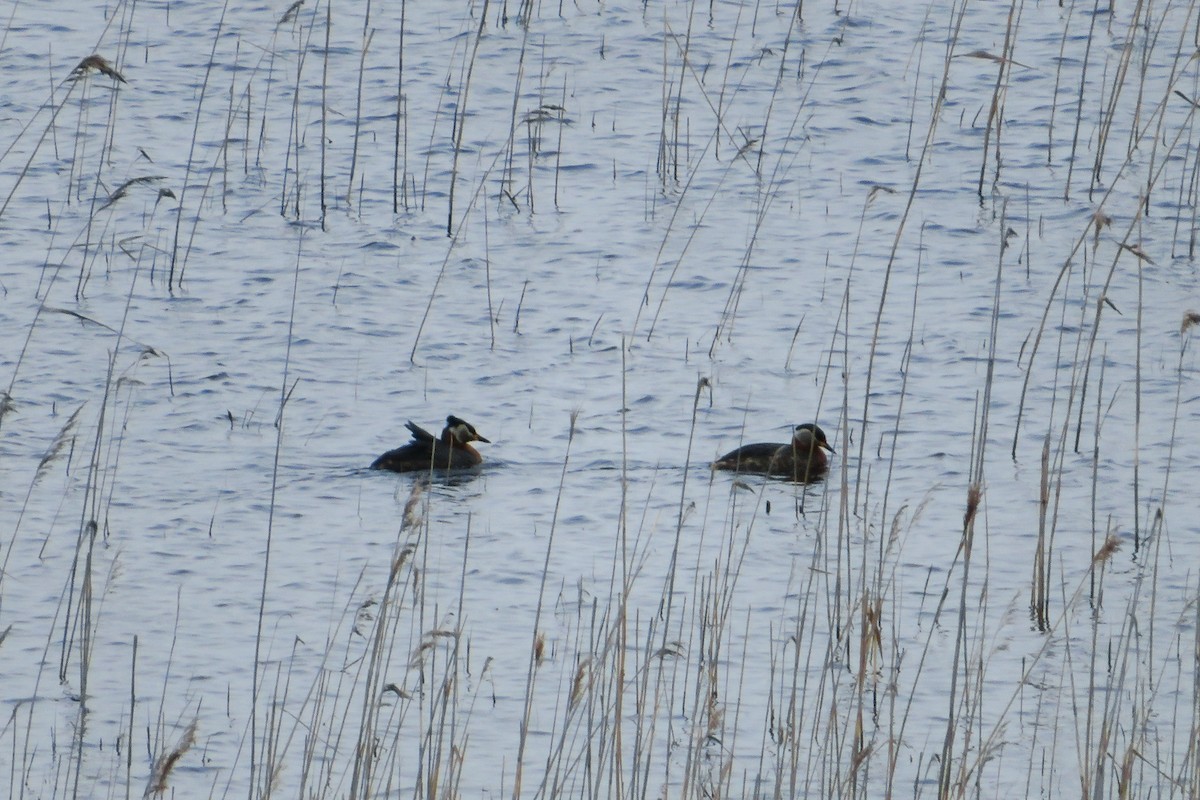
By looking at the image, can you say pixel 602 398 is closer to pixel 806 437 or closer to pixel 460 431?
pixel 460 431

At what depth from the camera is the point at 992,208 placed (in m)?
10.7

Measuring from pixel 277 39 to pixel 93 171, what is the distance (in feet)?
8.31

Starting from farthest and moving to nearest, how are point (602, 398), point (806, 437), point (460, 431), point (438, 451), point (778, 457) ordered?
1. point (602, 398)
2. point (460, 431)
3. point (806, 437)
4. point (778, 457)
5. point (438, 451)

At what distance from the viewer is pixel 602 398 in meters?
8.61

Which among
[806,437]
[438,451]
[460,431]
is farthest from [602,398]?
[438,451]

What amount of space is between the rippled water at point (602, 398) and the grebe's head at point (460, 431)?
15 centimetres

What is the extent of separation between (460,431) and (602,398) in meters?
0.97

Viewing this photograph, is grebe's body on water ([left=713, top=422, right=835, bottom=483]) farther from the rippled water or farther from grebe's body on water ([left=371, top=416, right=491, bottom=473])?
grebe's body on water ([left=371, top=416, right=491, bottom=473])

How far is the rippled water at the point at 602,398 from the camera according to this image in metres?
4.82

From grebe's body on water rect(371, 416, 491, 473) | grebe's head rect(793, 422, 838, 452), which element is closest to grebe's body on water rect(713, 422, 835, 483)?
grebe's head rect(793, 422, 838, 452)

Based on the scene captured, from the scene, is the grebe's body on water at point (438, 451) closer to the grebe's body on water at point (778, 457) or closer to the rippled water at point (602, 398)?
the rippled water at point (602, 398)

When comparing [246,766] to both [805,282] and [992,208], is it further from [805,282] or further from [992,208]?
[992,208]

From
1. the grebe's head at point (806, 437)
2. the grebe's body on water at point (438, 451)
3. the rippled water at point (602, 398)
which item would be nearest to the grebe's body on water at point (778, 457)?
the grebe's head at point (806, 437)

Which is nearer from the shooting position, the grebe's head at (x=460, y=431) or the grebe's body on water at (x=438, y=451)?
the grebe's body on water at (x=438, y=451)
